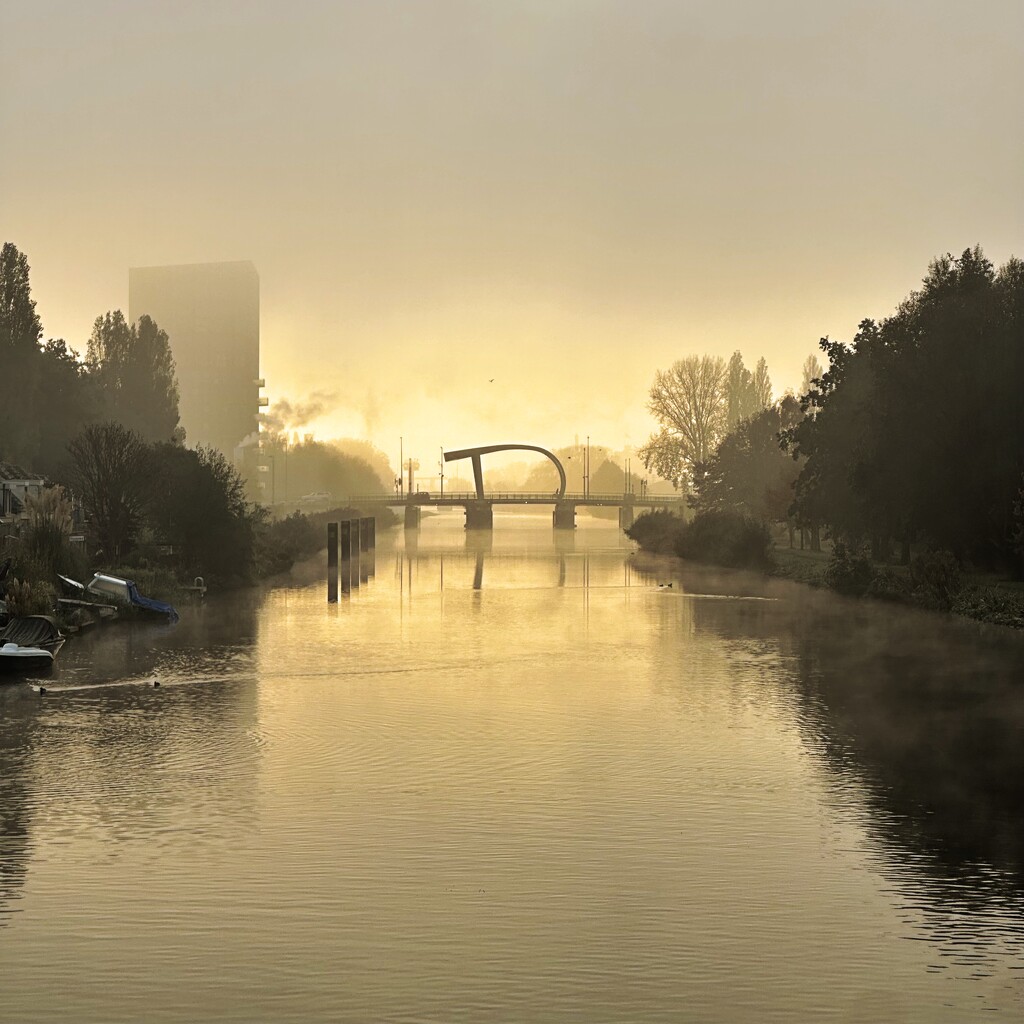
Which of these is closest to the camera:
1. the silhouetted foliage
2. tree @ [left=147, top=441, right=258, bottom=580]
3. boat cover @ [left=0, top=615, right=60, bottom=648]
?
boat cover @ [left=0, top=615, right=60, bottom=648]

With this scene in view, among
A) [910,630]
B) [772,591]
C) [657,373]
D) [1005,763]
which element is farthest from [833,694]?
[657,373]

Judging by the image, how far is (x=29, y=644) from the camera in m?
38.2

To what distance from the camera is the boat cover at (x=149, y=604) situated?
49.9 m

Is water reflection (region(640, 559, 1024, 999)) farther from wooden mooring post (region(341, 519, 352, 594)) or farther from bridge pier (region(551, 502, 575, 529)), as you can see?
bridge pier (region(551, 502, 575, 529))

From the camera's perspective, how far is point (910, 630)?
48438 millimetres

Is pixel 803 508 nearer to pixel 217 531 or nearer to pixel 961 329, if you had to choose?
pixel 961 329

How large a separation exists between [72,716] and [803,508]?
49.3 metres

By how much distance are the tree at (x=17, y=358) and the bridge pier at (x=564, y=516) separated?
292 ft

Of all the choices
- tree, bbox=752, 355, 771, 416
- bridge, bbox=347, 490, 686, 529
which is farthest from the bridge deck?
tree, bbox=752, 355, 771, 416

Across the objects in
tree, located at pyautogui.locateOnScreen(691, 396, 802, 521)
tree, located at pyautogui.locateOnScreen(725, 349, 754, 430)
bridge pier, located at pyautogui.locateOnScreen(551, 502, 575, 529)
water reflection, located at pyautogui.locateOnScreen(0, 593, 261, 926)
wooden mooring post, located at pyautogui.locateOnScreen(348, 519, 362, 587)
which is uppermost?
tree, located at pyautogui.locateOnScreen(725, 349, 754, 430)

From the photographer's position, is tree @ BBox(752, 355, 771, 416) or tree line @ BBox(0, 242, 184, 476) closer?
tree line @ BBox(0, 242, 184, 476)

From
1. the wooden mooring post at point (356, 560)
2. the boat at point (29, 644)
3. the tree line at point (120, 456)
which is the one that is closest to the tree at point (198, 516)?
the tree line at point (120, 456)

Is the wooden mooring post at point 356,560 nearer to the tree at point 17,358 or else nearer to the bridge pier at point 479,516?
the tree at point 17,358

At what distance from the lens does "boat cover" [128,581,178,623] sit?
1965 inches
